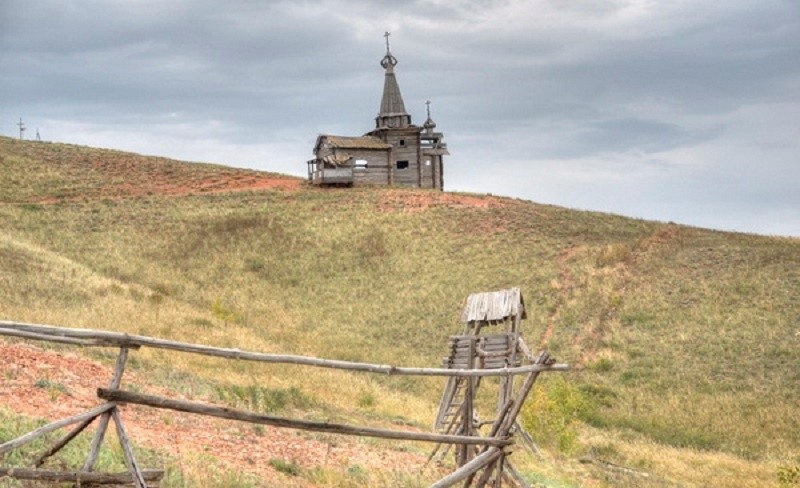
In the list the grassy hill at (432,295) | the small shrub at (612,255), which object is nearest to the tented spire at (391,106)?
the grassy hill at (432,295)

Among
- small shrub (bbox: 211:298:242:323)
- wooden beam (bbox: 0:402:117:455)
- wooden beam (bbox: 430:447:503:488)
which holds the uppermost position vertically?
wooden beam (bbox: 0:402:117:455)

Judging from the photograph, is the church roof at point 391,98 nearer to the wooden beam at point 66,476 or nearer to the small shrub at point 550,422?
the small shrub at point 550,422

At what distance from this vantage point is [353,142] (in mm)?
63438

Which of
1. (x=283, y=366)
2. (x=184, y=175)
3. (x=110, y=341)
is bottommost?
(x=283, y=366)

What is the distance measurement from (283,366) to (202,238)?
81.3ft

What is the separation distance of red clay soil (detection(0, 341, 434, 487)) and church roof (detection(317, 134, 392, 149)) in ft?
155

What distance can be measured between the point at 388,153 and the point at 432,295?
85.0 feet

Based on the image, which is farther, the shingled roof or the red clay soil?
the shingled roof

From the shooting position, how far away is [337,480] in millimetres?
11453

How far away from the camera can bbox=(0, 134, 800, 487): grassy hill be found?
877 inches

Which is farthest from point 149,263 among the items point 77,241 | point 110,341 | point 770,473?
point 110,341

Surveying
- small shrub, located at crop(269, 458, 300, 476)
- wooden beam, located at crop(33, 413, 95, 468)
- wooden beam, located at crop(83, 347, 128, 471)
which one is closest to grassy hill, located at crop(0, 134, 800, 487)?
small shrub, located at crop(269, 458, 300, 476)

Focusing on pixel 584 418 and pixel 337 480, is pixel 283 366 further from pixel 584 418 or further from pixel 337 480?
pixel 337 480

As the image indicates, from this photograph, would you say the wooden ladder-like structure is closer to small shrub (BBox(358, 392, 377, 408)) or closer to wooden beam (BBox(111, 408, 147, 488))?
small shrub (BBox(358, 392, 377, 408))
